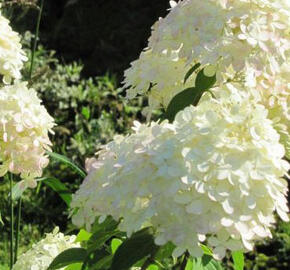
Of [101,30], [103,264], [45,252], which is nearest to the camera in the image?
[103,264]

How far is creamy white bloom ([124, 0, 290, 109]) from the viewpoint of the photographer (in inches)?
58.3

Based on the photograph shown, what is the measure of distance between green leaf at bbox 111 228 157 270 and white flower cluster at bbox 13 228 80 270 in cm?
60

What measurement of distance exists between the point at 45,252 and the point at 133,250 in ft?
2.19

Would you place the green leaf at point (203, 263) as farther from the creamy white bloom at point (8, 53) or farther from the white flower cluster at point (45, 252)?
the creamy white bloom at point (8, 53)

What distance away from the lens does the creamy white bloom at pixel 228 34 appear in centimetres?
148

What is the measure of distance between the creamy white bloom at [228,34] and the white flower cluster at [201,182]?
20 centimetres

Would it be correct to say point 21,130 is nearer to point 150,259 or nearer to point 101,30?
point 150,259

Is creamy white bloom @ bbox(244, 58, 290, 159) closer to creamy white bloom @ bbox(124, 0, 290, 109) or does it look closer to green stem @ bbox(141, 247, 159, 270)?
creamy white bloom @ bbox(124, 0, 290, 109)

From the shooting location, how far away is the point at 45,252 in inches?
75.7

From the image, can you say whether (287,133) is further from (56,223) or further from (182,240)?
(56,223)

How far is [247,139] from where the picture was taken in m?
1.26

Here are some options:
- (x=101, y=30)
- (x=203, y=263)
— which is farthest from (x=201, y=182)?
(x=101, y=30)

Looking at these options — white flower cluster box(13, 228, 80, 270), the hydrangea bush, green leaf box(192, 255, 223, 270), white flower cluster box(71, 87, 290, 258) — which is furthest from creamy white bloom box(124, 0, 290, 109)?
white flower cluster box(13, 228, 80, 270)

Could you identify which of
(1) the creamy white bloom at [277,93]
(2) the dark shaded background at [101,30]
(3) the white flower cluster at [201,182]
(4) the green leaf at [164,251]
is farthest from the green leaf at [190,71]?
(2) the dark shaded background at [101,30]
